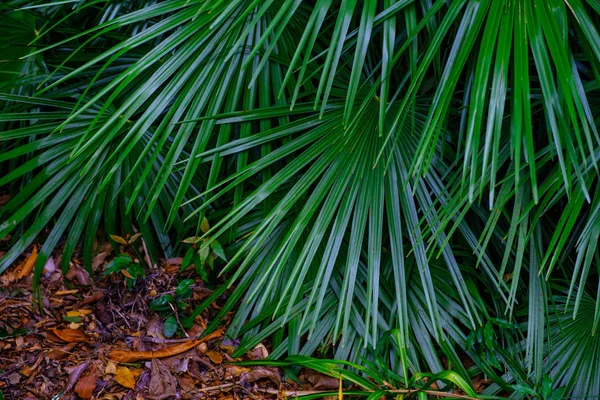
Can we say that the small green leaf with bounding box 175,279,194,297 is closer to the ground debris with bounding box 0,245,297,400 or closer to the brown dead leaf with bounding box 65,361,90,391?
the ground debris with bounding box 0,245,297,400

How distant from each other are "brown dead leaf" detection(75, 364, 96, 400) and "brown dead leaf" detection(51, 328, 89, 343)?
16 cm

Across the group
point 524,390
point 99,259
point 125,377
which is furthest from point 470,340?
point 99,259

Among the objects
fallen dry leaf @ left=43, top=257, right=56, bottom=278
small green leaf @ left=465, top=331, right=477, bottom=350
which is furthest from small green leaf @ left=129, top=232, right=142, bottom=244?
small green leaf @ left=465, top=331, right=477, bottom=350

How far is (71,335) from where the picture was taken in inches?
92.7

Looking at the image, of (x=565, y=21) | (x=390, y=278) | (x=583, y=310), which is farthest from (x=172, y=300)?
(x=565, y=21)

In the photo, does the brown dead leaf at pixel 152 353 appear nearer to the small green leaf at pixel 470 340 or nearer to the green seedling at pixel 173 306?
the green seedling at pixel 173 306

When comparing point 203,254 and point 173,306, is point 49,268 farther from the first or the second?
point 203,254

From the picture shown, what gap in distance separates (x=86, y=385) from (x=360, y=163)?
1.10 m

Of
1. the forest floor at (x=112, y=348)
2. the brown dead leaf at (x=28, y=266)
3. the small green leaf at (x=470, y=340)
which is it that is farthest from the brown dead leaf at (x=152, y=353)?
the small green leaf at (x=470, y=340)

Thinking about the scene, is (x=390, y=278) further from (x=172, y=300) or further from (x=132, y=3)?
(x=132, y=3)

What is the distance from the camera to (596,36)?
1.57 meters

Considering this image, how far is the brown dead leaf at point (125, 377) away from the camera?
2.20m

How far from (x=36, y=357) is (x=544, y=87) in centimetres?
176

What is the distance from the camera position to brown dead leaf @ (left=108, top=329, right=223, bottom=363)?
2.28m
